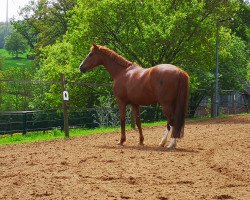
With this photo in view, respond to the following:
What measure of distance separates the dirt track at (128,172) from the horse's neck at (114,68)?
198 cm

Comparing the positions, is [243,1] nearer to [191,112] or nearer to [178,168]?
[191,112]

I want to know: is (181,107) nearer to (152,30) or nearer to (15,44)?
(152,30)

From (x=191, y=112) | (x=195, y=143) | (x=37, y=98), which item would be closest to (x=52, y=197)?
(x=195, y=143)

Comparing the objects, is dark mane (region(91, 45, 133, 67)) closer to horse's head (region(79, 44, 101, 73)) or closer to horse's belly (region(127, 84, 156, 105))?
horse's head (region(79, 44, 101, 73))

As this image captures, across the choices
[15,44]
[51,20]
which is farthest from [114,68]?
[15,44]

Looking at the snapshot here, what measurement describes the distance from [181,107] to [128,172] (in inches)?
122

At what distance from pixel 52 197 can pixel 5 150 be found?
5.48 meters

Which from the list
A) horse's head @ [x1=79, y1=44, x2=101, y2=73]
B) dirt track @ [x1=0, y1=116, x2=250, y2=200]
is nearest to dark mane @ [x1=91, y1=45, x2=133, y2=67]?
horse's head @ [x1=79, y1=44, x2=101, y2=73]

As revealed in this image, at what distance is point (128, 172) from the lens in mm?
6832

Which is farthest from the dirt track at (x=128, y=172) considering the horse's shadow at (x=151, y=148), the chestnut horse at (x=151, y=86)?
the chestnut horse at (x=151, y=86)

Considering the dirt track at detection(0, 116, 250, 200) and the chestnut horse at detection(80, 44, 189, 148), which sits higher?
the chestnut horse at detection(80, 44, 189, 148)

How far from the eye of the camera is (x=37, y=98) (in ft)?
114

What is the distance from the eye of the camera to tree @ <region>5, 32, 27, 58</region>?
90.5 m

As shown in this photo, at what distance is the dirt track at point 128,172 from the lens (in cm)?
552
